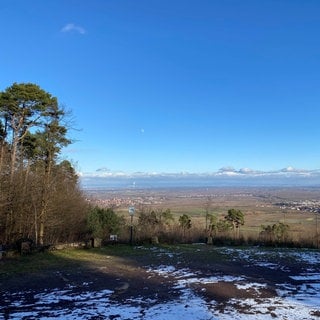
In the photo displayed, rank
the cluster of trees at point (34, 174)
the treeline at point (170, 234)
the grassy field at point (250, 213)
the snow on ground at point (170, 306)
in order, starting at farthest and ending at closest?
the grassy field at point (250, 213) < the treeline at point (170, 234) < the cluster of trees at point (34, 174) < the snow on ground at point (170, 306)

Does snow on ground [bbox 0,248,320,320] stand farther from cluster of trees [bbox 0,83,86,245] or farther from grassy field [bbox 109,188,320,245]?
grassy field [bbox 109,188,320,245]

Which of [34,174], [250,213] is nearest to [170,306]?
[34,174]

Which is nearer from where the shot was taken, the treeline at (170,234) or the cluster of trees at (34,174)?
the cluster of trees at (34,174)

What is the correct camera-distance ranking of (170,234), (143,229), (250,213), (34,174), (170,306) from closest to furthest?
(170,306)
(34,174)
(170,234)
(143,229)
(250,213)

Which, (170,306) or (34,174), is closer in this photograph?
(170,306)

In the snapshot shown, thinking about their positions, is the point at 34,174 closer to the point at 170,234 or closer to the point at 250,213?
the point at 170,234

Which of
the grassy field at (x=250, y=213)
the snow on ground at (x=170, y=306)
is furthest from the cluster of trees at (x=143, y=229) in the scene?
the snow on ground at (x=170, y=306)

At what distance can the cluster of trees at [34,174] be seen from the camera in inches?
583

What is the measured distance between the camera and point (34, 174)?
1597cm

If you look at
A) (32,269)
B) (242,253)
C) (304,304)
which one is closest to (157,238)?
(242,253)

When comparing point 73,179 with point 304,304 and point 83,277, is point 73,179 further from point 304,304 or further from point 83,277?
point 304,304

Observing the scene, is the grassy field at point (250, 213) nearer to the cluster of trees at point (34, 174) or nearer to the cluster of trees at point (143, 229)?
the cluster of trees at point (143, 229)

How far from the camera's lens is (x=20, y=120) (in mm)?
16625

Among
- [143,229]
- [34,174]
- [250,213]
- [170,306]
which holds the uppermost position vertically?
[34,174]
